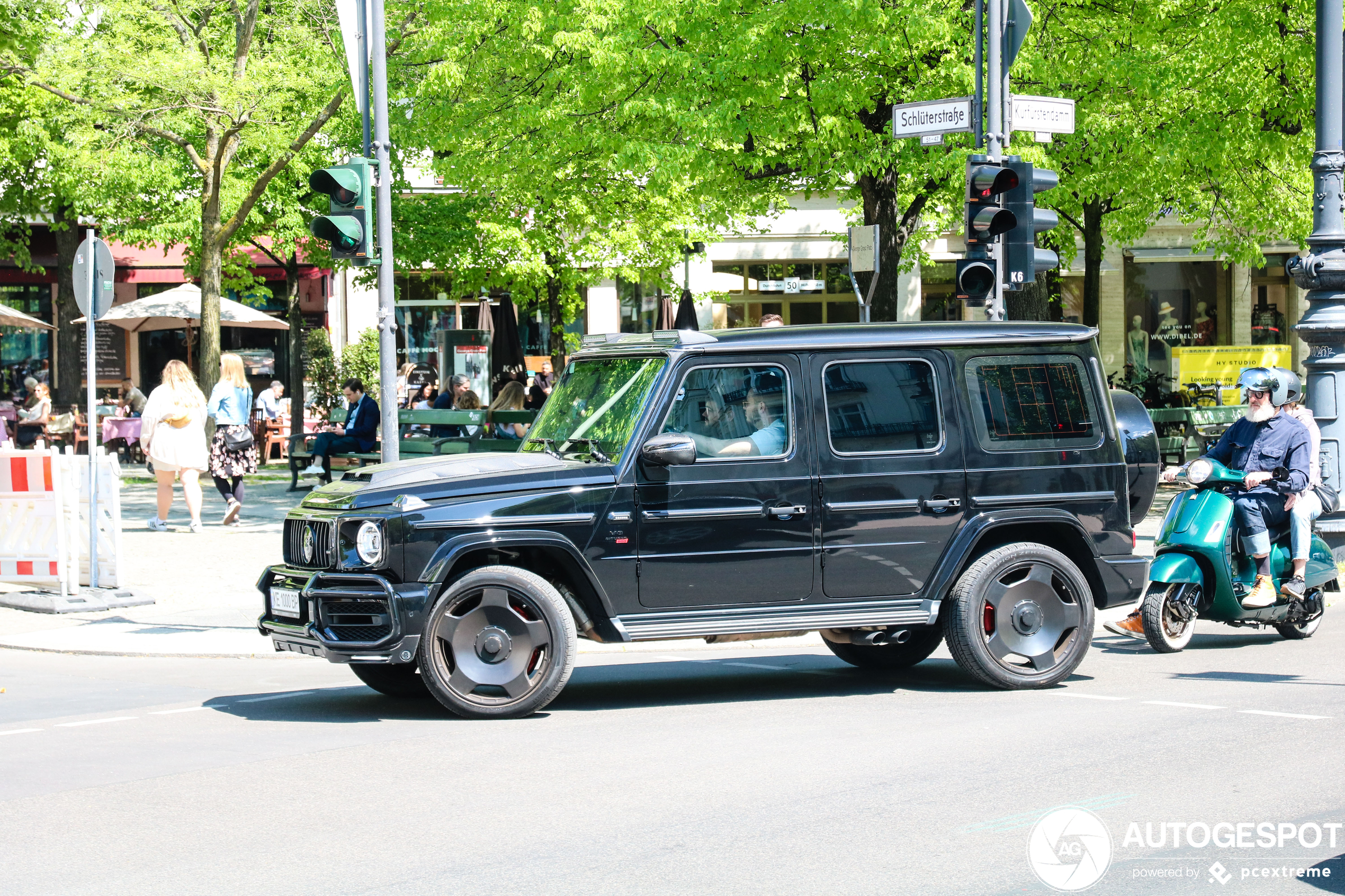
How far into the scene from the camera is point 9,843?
5574 millimetres

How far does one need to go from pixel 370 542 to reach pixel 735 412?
1.97 metres

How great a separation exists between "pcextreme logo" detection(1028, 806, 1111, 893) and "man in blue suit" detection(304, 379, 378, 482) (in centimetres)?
1451

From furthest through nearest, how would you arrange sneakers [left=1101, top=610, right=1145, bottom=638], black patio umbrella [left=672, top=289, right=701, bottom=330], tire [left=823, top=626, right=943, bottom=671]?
black patio umbrella [left=672, top=289, right=701, bottom=330] → sneakers [left=1101, top=610, right=1145, bottom=638] → tire [left=823, top=626, right=943, bottom=671]

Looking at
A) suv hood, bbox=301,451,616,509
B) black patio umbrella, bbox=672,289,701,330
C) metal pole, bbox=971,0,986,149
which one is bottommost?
suv hood, bbox=301,451,616,509

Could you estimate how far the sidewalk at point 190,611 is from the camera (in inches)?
424

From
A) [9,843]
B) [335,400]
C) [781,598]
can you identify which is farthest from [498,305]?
[9,843]

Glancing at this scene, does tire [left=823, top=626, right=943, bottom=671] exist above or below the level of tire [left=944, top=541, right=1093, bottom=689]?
below

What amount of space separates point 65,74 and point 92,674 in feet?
48.1

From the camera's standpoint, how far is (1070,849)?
5.31 m

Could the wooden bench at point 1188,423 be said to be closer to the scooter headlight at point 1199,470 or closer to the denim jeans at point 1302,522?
the denim jeans at point 1302,522

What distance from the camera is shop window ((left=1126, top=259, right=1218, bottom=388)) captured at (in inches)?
1439

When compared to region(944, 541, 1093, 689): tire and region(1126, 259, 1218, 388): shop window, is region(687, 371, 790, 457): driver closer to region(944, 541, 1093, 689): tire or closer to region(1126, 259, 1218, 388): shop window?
region(944, 541, 1093, 689): tire

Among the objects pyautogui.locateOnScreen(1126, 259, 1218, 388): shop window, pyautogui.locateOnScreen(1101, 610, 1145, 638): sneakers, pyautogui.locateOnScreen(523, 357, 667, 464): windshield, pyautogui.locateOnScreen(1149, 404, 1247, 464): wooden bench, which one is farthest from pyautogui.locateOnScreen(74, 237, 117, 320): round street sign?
pyautogui.locateOnScreen(1126, 259, 1218, 388): shop window

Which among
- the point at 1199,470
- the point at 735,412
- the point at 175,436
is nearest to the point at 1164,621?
the point at 1199,470
